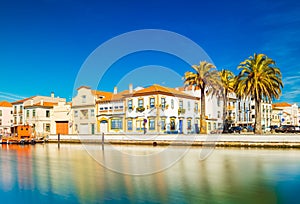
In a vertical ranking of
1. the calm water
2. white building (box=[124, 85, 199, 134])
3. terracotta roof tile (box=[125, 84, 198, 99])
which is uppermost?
terracotta roof tile (box=[125, 84, 198, 99])

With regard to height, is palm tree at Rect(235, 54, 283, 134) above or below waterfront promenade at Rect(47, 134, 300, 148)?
A: above

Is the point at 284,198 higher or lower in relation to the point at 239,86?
lower

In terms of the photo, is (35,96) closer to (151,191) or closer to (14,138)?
(14,138)

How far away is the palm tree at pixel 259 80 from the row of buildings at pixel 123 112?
1435 cm

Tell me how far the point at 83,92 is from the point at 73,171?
36.4 metres

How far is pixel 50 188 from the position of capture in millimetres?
16891

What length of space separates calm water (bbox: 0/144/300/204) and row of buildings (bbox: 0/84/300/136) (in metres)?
25.1

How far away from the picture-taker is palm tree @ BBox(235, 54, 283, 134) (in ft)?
121

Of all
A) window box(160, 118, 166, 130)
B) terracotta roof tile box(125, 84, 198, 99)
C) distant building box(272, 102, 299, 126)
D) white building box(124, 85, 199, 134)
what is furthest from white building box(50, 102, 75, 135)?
distant building box(272, 102, 299, 126)

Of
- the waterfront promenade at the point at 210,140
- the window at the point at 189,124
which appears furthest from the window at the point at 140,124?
the window at the point at 189,124

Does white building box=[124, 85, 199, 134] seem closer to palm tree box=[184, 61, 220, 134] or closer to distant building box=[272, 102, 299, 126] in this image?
palm tree box=[184, 61, 220, 134]

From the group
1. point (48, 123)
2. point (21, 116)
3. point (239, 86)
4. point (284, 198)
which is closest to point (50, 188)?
point (284, 198)

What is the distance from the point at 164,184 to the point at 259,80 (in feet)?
78.7

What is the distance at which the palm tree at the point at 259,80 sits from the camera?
121 ft
